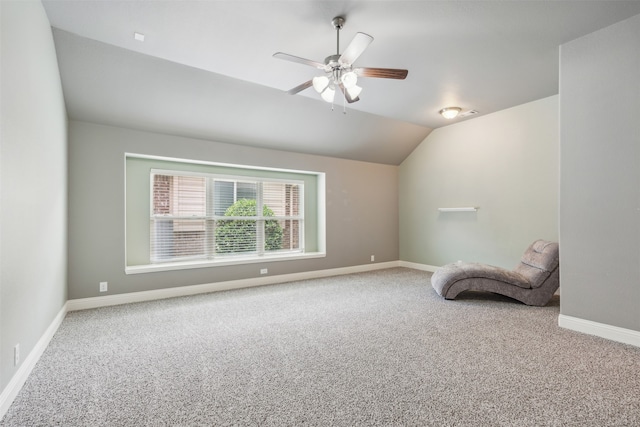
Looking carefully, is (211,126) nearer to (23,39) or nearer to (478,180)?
(23,39)

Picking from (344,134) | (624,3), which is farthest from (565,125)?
(344,134)

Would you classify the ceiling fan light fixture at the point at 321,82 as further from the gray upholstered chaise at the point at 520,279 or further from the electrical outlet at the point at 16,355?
the gray upholstered chaise at the point at 520,279

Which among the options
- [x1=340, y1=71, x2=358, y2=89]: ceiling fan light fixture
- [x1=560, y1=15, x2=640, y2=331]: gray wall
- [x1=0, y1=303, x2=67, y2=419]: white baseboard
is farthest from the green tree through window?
[x1=560, y1=15, x2=640, y2=331]: gray wall

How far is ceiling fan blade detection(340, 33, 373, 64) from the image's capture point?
222 cm

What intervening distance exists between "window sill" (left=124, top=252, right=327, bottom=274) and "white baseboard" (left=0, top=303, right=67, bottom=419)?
3.81ft

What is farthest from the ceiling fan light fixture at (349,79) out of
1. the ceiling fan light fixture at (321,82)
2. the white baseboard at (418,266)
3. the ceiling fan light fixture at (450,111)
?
the white baseboard at (418,266)

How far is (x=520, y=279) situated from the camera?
3998 mm

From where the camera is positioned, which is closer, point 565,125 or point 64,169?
point 565,125

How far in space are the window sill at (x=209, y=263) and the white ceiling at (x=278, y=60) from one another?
6.42 ft

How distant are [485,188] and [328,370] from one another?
4591mm

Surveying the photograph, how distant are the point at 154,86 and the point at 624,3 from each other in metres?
4.63

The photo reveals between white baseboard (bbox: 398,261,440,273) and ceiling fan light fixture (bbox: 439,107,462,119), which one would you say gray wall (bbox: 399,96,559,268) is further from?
ceiling fan light fixture (bbox: 439,107,462,119)

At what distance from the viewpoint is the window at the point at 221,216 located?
15.7ft

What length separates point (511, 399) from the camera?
194 centimetres
